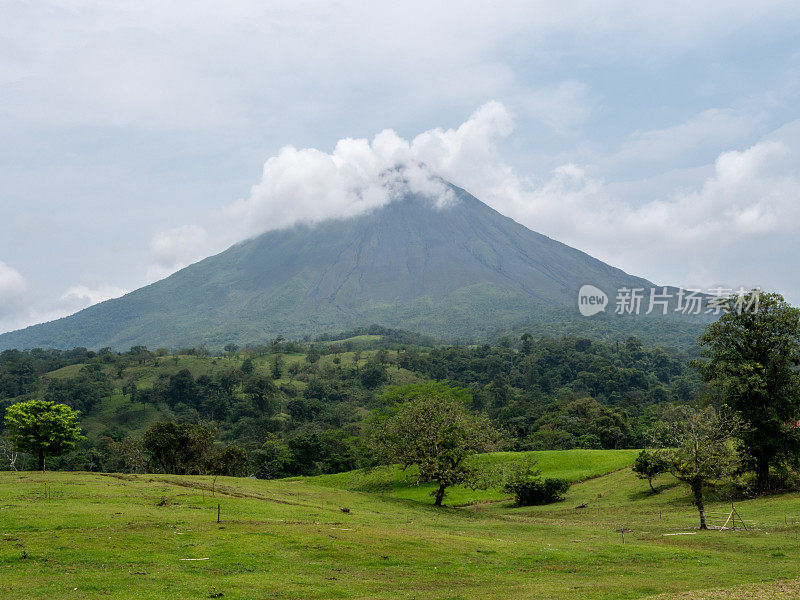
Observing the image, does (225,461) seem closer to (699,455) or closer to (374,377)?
(699,455)

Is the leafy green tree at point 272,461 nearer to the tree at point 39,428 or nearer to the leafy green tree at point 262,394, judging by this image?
the tree at point 39,428

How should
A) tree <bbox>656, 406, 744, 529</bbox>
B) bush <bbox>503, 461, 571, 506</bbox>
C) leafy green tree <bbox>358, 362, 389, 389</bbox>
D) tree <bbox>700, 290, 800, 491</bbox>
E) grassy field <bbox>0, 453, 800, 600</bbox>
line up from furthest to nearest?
1. leafy green tree <bbox>358, 362, 389, 389</bbox>
2. bush <bbox>503, 461, 571, 506</bbox>
3. tree <bbox>700, 290, 800, 491</bbox>
4. tree <bbox>656, 406, 744, 529</bbox>
5. grassy field <bbox>0, 453, 800, 600</bbox>

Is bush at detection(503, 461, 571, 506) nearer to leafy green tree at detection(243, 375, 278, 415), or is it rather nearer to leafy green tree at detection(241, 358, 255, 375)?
leafy green tree at detection(243, 375, 278, 415)

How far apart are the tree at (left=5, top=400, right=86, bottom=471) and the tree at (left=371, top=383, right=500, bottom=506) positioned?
1894cm

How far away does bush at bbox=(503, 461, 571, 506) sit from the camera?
123ft

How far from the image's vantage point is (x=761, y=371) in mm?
31781

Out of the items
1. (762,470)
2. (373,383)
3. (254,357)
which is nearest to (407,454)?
(762,470)

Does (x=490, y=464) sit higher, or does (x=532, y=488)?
(x=490, y=464)

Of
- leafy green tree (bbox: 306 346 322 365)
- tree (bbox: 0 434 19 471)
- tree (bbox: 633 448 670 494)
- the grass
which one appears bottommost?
the grass

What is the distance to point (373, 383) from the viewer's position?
4469 inches

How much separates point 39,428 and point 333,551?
2588 cm

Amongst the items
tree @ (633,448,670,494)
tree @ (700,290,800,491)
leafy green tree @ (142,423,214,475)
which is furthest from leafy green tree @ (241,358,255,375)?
tree @ (700,290,800,491)

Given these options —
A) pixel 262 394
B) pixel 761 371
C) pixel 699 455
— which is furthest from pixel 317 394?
pixel 699 455

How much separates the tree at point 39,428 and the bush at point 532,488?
89.7 ft
